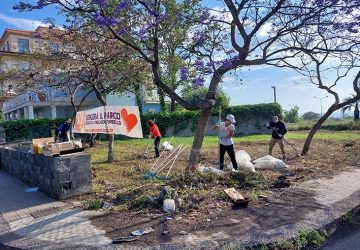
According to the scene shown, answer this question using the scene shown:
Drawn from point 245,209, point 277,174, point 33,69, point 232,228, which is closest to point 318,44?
point 277,174

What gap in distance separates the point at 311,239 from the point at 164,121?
25226mm

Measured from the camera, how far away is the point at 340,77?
14102 mm

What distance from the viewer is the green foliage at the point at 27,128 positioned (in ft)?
91.3

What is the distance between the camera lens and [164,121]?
3009 centimetres

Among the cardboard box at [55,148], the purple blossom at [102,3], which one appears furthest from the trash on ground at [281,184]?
the purple blossom at [102,3]

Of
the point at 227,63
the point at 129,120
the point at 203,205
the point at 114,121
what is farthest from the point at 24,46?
the point at 203,205

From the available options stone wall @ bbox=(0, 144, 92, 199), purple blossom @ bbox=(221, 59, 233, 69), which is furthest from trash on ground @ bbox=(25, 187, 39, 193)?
purple blossom @ bbox=(221, 59, 233, 69)

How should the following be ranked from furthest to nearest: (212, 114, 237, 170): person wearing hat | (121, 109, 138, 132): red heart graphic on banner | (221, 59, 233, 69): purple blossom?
(121, 109, 138, 132): red heart graphic on banner, (212, 114, 237, 170): person wearing hat, (221, 59, 233, 69): purple blossom

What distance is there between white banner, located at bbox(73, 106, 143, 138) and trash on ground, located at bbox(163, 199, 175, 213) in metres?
3.76

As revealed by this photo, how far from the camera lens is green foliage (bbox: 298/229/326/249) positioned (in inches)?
198

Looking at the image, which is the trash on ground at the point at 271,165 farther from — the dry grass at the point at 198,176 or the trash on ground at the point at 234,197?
the trash on ground at the point at 234,197

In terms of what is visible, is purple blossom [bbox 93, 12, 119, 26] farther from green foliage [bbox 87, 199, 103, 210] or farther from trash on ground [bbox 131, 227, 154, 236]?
trash on ground [bbox 131, 227, 154, 236]

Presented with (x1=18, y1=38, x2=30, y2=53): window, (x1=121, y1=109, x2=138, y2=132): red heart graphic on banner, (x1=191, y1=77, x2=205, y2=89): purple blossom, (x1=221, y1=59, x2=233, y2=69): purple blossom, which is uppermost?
(x1=18, y1=38, x2=30, y2=53): window

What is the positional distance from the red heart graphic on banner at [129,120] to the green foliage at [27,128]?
747 inches
